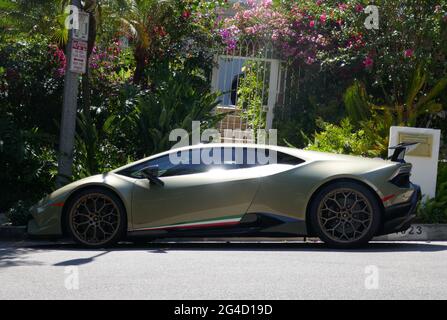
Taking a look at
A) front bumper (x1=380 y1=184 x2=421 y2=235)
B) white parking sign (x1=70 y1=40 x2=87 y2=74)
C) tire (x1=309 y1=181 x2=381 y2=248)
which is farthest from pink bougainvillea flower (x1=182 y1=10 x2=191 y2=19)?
front bumper (x1=380 y1=184 x2=421 y2=235)

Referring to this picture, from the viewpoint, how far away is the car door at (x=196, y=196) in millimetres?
9516

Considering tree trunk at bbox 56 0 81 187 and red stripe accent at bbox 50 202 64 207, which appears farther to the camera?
tree trunk at bbox 56 0 81 187

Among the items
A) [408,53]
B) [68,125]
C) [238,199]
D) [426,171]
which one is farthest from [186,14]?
[238,199]

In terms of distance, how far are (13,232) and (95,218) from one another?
7.49 ft

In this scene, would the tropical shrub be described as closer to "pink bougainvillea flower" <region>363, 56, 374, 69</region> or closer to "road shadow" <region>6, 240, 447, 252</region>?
"road shadow" <region>6, 240, 447, 252</region>

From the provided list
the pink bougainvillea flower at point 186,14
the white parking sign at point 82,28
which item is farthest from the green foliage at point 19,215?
the pink bougainvillea flower at point 186,14

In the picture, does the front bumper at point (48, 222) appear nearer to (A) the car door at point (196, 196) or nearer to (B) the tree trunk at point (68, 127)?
(A) the car door at point (196, 196)

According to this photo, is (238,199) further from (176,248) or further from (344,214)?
(344,214)

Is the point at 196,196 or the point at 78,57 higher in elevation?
the point at 78,57

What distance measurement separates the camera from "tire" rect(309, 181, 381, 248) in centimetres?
930

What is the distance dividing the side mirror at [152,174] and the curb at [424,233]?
335 centimetres

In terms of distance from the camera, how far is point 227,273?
738cm

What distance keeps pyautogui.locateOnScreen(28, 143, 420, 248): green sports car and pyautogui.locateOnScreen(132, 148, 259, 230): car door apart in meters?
0.01

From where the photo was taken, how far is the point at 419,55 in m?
14.5
